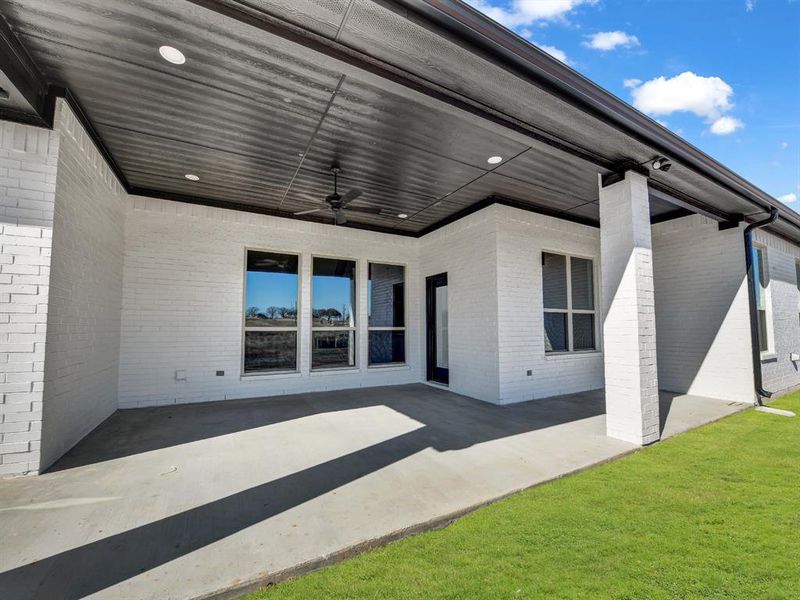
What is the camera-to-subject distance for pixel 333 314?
6797mm

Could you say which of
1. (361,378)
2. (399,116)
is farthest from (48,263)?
(361,378)

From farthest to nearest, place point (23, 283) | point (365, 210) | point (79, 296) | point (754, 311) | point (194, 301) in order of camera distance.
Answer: point (365, 210), point (194, 301), point (754, 311), point (79, 296), point (23, 283)

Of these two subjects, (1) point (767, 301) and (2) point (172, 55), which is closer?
(2) point (172, 55)

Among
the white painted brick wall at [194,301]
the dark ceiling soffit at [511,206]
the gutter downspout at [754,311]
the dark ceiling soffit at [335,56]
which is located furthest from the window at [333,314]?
the gutter downspout at [754,311]

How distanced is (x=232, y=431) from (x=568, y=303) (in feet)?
19.5

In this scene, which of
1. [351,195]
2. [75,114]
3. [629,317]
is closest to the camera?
[75,114]

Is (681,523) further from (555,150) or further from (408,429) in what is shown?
(555,150)

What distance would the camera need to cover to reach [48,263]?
2.96 metres

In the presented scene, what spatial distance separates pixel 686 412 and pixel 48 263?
24.5 feet

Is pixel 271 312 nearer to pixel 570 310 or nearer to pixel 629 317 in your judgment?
pixel 629 317

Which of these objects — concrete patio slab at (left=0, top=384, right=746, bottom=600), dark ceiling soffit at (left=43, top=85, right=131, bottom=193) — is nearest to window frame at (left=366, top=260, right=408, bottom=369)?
concrete patio slab at (left=0, top=384, right=746, bottom=600)

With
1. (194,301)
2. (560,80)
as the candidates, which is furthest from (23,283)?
(560,80)

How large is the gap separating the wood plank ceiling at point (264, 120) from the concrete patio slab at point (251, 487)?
9.94ft

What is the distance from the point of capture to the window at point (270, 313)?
19.9ft
